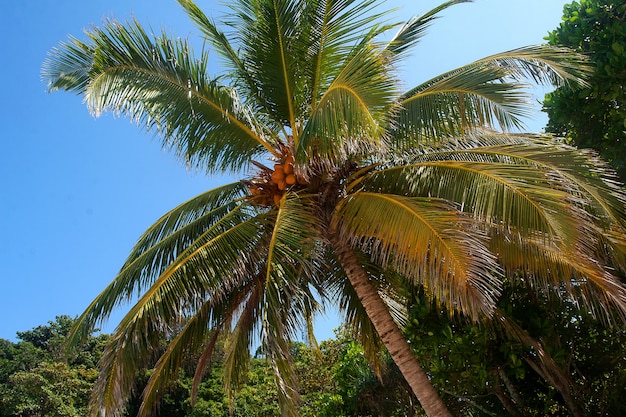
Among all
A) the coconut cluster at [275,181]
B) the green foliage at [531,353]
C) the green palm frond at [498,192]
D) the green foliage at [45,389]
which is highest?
the green foliage at [45,389]

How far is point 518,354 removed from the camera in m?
8.27

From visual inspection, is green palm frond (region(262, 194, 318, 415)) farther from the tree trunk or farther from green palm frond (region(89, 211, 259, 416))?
the tree trunk

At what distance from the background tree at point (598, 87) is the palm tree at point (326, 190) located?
0.82 metres

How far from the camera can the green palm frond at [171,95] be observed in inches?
261

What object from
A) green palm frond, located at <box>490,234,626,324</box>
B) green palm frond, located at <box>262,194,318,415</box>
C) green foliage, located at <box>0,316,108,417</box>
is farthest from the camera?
green foliage, located at <box>0,316,108,417</box>

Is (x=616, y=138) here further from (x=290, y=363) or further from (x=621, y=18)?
(x=290, y=363)

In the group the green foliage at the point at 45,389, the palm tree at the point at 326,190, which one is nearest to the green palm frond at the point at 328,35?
the palm tree at the point at 326,190

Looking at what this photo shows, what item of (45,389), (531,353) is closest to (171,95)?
(531,353)

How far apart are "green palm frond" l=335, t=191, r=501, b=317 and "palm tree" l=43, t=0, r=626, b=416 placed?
0.02 metres

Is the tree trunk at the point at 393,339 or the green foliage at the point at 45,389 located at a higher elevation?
the green foliage at the point at 45,389

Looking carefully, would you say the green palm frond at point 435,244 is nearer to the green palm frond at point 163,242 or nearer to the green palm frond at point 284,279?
the green palm frond at point 284,279

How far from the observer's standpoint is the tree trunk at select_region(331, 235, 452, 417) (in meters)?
6.16

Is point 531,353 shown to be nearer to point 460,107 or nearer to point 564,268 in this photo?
point 564,268

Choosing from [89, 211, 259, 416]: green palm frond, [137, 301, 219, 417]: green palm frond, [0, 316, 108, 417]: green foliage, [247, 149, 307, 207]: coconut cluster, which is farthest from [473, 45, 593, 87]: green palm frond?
[0, 316, 108, 417]: green foliage
